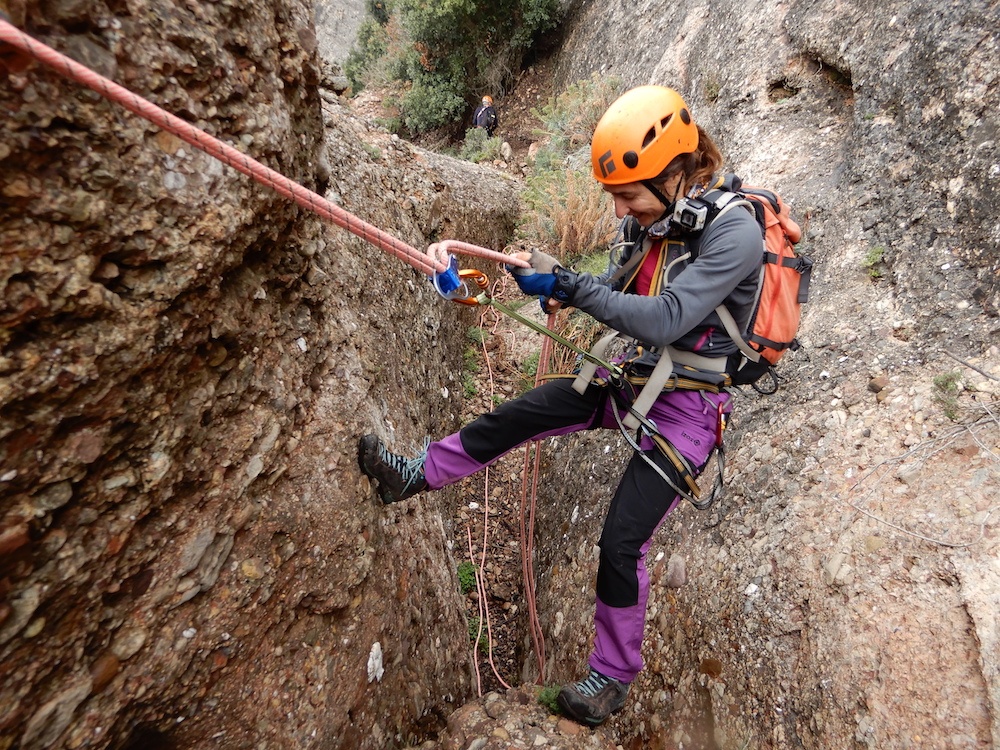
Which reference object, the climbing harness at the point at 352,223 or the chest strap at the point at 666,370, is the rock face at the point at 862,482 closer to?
the climbing harness at the point at 352,223

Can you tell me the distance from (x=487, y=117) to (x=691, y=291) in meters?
9.89

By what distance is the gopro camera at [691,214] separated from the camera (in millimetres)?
2227

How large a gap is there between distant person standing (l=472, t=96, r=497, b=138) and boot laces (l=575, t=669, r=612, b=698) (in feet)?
32.9

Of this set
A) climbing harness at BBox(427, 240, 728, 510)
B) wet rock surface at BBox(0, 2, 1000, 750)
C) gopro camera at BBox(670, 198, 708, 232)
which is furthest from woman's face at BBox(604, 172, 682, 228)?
wet rock surface at BBox(0, 2, 1000, 750)

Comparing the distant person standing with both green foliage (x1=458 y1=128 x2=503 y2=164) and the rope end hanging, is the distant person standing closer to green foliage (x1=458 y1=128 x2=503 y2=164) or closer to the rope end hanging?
green foliage (x1=458 y1=128 x2=503 y2=164)

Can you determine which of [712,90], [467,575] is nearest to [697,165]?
[467,575]

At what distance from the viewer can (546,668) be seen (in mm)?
3361

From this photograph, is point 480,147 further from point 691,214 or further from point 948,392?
point 948,392

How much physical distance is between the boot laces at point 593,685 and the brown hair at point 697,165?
2.24m

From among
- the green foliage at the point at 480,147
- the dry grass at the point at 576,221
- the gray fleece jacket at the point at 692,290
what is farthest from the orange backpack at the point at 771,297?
the green foliage at the point at 480,147

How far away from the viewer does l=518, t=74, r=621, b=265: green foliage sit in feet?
20.7

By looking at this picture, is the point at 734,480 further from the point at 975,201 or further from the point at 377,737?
the point at 377,737

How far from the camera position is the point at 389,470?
259cm

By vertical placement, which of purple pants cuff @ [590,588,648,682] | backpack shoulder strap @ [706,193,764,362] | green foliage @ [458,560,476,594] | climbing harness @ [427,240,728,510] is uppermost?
backpack shoulder strap @ [706,193,764,362]
